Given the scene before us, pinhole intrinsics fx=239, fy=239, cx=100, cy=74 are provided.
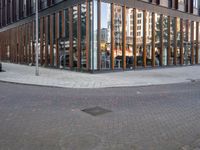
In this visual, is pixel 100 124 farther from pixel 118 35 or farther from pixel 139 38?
pixel 139 38

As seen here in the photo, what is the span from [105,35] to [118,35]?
5.66ft

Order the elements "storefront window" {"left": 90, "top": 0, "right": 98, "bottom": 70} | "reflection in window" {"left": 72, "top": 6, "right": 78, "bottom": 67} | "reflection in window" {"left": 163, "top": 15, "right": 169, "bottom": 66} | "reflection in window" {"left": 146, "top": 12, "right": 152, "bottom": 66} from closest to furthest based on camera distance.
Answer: "storefront window" {"left": 90, "top": 0, "right": 98, "bottom": 70} < "reflection in window" {"left": 72, "top": 6, "right": 78, "bottom": 67} < "reflection in window" {"left": 146, "top": 12, "right": 152, "bottom": 66} < "reflection in window" {"left": 163, "top": 15, "right": 169, "bottom": 66}

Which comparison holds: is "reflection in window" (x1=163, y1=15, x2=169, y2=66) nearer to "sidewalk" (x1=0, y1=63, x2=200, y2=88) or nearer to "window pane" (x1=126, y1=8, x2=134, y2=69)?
"window pane" (x1=126, y1=8, x2=134, y2=69)

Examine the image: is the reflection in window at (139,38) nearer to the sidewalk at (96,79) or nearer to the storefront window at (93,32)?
the storefront window at (93,32)

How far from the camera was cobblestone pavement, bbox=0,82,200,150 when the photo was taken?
4.84 metres

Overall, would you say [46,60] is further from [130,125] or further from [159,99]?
[130,125]

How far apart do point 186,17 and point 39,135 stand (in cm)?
3094

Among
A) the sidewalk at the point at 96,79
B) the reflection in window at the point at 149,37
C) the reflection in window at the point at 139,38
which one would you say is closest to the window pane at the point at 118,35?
the reflection in window at the point at 139,38

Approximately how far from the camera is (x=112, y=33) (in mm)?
22266

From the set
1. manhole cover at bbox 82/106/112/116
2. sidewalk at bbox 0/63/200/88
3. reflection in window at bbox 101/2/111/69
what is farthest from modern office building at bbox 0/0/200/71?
manhole cover at bbox 82/106/112/116

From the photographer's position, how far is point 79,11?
2273cm

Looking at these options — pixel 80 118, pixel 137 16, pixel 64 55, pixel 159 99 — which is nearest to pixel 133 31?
pixel 137 16

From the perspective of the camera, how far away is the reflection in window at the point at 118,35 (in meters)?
22.8

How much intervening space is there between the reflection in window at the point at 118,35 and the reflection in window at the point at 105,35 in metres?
0.81
